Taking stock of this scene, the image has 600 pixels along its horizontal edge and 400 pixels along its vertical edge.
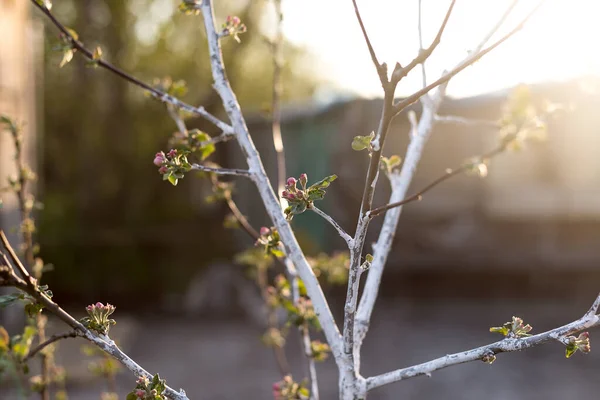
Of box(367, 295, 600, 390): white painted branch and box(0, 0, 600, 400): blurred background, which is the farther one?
box(0, 0, 600, 400): blurred background

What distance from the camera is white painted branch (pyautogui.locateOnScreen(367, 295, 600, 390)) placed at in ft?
3.97

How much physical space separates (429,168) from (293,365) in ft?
15.5

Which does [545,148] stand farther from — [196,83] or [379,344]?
[196,83]

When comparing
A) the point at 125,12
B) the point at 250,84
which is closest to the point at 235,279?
the point at 125,12

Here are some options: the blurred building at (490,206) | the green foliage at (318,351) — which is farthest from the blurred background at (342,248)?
the green foliage at (318,351)

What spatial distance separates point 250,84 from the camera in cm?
1978

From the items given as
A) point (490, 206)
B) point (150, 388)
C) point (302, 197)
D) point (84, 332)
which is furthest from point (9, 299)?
point (490, 206)

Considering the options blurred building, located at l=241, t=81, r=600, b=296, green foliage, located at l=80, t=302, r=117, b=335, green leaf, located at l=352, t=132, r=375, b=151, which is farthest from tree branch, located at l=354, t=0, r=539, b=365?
blurred building, located at l=241, t=81, r=600, b=296

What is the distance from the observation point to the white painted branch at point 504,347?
121 centimetres

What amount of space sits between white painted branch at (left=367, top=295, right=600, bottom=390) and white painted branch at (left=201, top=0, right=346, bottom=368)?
0.51 feet

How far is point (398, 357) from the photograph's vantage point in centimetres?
768

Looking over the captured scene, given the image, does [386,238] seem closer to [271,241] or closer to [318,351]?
[271,241]

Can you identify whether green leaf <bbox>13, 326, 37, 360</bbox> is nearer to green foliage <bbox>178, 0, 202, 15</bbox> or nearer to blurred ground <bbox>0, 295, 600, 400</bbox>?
green foliage <bbox>178, 0, 202, 15</bbox>

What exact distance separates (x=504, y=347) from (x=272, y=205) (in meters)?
0.63
